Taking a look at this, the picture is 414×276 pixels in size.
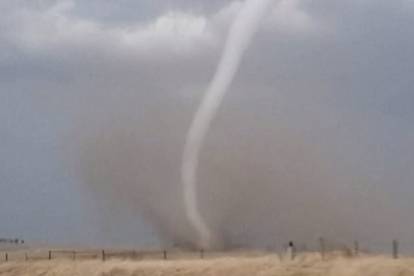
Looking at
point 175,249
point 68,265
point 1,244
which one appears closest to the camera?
point 68,265

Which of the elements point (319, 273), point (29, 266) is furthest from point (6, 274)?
point (319, 273)

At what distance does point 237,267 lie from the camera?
65125 mm

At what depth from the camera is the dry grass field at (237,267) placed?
5541 centimetres

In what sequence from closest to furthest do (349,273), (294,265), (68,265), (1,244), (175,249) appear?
(349,273) < (294,265) < (68,265) < (175,249) < (1,244)

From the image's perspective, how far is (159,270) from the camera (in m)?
71.1

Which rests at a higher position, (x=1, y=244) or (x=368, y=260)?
(x=1, y=244)

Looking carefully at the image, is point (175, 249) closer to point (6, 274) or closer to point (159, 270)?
point (6, 274)

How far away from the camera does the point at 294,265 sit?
59031mm

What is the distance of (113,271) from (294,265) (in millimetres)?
18757

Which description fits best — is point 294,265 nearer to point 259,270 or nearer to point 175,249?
point 259,270

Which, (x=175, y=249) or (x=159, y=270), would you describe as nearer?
(x=159, y=270)

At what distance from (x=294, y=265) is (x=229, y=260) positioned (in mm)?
12335

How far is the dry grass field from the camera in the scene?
55406mm

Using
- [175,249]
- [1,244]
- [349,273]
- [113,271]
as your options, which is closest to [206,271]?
[113,271]
